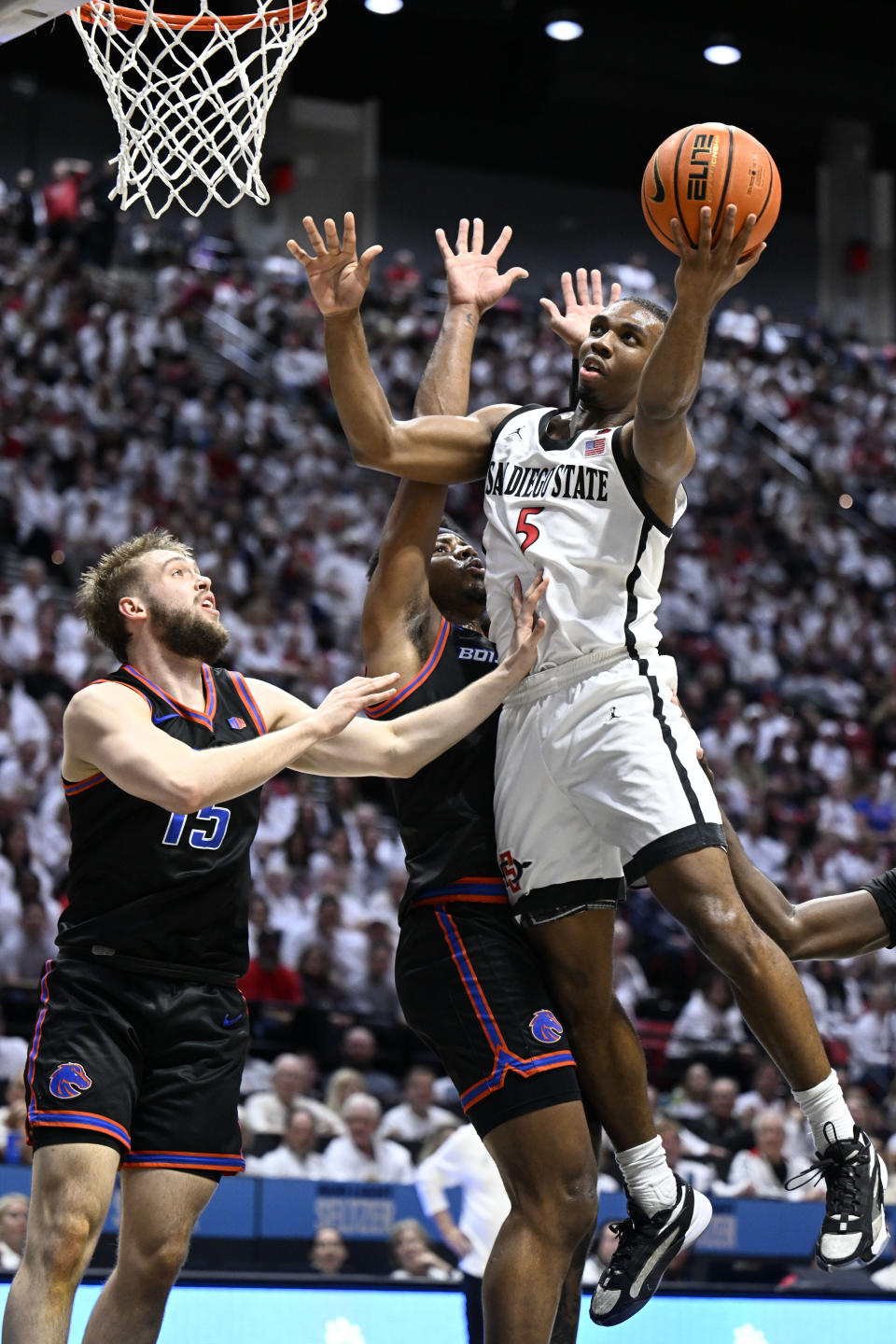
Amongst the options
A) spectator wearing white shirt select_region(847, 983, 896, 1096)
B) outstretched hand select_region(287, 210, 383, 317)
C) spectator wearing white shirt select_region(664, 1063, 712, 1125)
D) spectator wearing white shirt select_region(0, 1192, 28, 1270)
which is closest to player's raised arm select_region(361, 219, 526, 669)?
outstretched hand select_region(287, 210, 383, 317)

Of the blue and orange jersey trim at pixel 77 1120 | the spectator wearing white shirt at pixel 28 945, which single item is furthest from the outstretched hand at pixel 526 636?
the spectator wearing white shirt at pixel 28 945

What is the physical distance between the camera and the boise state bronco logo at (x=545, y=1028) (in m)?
4.30

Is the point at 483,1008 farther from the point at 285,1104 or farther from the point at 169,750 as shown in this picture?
the point at 285,1104

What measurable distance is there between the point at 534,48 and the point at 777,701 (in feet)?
32.1

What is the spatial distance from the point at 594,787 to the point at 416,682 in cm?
78

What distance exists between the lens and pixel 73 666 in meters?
12.0

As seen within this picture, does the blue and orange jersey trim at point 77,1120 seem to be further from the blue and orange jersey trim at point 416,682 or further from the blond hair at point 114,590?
the blue and orange jersey trim at point 416,682

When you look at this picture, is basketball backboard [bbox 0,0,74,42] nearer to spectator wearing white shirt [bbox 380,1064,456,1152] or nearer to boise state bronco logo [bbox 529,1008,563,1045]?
boise state bronco logo [bbox 529,1008,563,1045]

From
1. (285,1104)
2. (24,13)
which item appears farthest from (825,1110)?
(285,1104)

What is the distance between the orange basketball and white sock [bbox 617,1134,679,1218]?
2.40 metres

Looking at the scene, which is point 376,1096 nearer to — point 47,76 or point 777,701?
point 777,701

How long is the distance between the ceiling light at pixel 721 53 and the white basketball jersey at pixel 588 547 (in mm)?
20009

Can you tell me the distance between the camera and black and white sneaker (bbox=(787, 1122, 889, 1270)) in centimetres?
402

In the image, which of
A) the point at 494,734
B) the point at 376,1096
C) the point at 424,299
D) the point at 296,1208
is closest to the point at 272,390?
the point at 424,299
